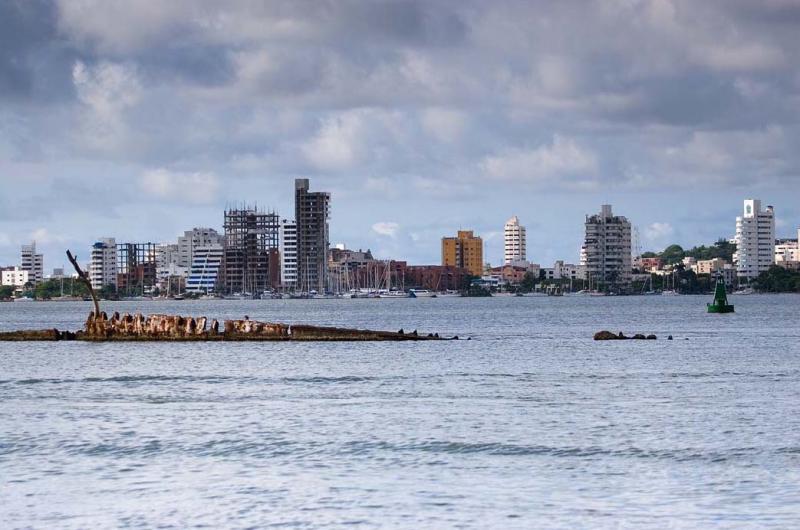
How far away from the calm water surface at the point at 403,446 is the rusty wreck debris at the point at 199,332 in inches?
1130

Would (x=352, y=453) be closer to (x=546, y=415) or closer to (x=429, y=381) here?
(x=546, y=415)

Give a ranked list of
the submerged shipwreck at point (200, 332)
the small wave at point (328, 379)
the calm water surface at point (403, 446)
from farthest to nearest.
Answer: the submerged shipwreck at point (200, 332) → the small wave at point (328, 379) → the calm water surface at point (403, 446)

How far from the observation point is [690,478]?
35.9 meters

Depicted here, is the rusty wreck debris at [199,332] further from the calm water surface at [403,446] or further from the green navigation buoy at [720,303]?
the green navigation buoy at [720,303]

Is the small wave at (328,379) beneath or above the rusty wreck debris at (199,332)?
beneath

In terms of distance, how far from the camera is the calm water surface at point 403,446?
1267 inches

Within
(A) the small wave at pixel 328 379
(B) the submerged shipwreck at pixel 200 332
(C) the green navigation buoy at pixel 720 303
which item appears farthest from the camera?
(C) the green navigation buoy at pixel 720 303

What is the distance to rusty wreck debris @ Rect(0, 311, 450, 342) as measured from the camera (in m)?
111

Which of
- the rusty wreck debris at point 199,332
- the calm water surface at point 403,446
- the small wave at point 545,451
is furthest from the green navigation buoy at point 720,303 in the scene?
the small wave at point 545,451

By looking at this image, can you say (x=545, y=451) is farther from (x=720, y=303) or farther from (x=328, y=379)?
(x=720, y=303)

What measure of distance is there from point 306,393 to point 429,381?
29.3 feet

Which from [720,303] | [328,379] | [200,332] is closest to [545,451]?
[328,379]

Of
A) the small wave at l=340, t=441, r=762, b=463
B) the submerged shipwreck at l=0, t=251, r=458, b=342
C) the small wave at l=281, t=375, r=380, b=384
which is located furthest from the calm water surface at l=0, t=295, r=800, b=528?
the submerged shipwreck at l=0, t=251, r=458, b=342

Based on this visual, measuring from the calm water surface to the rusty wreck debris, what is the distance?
28713 millimetres
